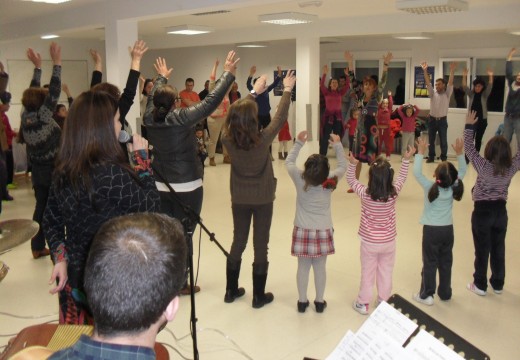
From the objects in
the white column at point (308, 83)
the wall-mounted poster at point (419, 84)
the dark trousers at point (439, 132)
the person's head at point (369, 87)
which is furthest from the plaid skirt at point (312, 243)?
the wall-mounted poster at point (419, 84)

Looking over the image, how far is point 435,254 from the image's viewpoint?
12.0 ft

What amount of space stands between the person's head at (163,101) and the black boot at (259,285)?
120cm

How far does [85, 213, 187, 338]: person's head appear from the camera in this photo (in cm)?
108

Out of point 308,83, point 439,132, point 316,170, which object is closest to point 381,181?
point 316,170

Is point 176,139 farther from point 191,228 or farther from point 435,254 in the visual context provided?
point 435,254

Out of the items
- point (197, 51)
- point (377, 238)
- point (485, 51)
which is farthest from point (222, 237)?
point (197, 51)

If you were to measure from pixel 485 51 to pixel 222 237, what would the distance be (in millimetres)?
8139

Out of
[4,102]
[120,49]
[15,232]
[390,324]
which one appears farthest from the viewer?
[4,102]

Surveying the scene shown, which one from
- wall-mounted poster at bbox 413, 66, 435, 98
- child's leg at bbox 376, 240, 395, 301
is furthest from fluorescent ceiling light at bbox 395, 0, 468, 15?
wall-mounted poster at bbox 413, 66, 435, 98

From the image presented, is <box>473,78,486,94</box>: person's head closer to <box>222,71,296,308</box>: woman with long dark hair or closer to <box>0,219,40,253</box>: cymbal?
<box>222,71,296,308</box>: woman with long dark hair

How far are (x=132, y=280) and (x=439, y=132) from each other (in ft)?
31.2

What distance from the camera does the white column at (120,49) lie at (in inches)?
242

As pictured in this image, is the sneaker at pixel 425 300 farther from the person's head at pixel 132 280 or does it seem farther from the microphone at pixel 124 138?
the person's head at pixel 132 280

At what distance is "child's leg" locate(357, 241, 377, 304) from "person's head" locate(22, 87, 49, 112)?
2.82 meters
